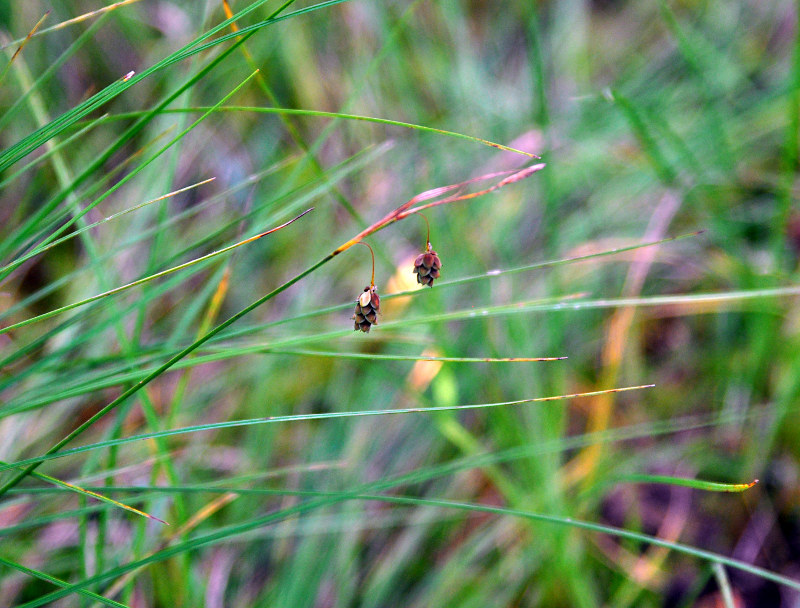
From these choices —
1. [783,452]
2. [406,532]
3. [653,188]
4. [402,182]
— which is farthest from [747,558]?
[402,182]

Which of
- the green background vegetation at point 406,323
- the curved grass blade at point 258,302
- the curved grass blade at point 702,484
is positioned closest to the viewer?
the curved grass blade at point 258,302

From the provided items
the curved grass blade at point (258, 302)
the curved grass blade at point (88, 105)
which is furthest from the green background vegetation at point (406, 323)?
the curved grass blade at point (258, 302)

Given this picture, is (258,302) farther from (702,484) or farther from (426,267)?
(702,484)

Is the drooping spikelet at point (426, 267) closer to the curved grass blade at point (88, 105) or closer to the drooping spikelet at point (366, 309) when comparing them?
the drooping spikelet at point (366, 309)

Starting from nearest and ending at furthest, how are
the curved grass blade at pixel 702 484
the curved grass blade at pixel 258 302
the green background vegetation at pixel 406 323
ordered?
the curved grass blade at pixel 258 302 → the curved grass blade at pixel 702 484 → the green background vegetation at pixel 406 323

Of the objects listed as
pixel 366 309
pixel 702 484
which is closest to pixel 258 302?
pixel 366 309

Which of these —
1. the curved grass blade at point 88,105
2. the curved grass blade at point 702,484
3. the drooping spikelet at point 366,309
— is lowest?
the curved grass blade at point 702,484
